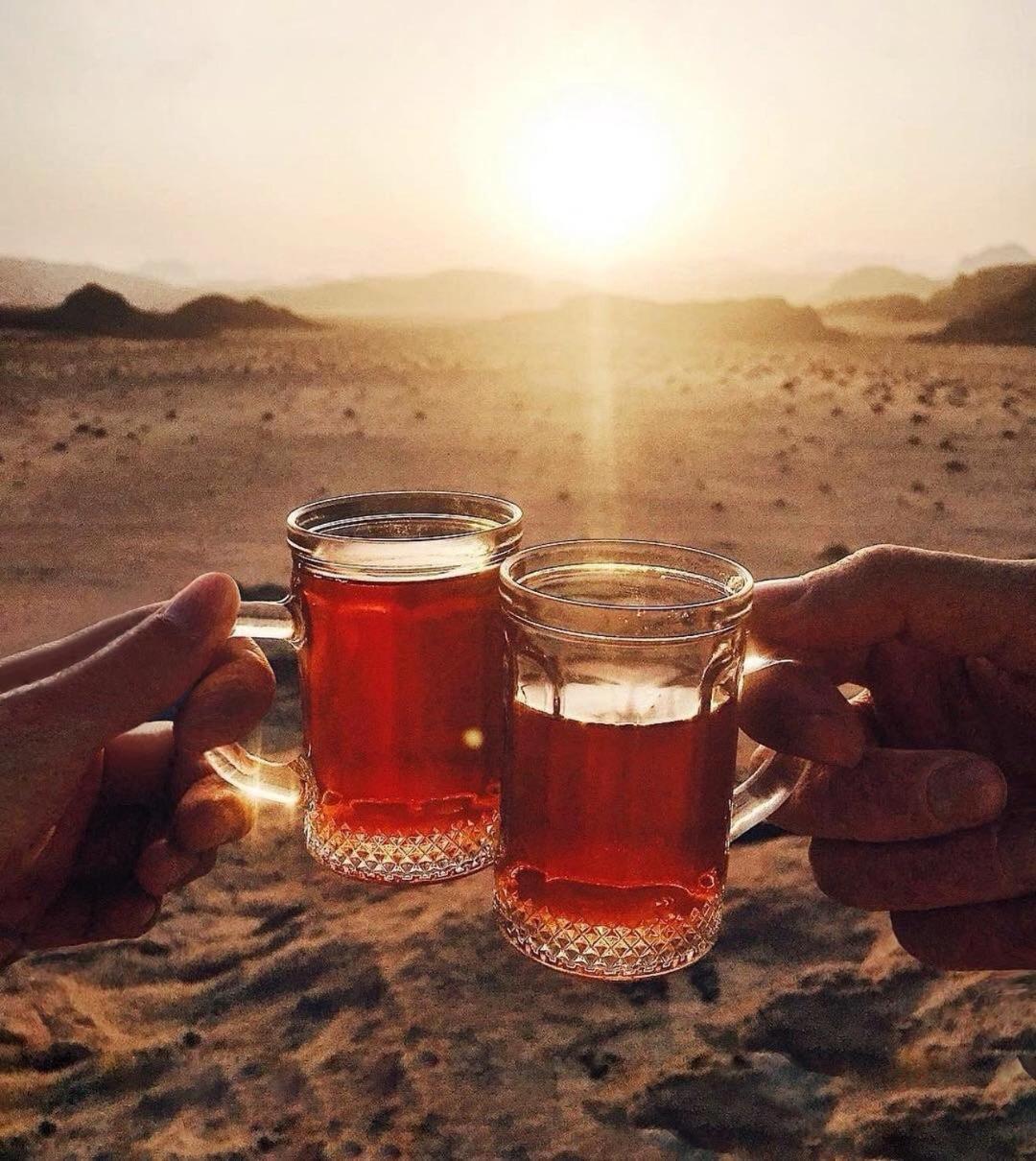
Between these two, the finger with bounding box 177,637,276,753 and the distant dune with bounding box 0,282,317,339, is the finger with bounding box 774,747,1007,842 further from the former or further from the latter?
the distant dune with bounding box 0,282,317,339

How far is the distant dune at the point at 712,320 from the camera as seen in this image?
171 ft

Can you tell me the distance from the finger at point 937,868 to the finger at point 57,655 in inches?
76.3

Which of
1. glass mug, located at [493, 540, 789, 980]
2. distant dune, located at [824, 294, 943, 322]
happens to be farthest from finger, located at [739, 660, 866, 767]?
distant dune, located at [824, 294, 943, 322]

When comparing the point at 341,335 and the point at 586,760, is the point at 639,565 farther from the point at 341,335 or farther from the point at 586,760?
the point at 341,335

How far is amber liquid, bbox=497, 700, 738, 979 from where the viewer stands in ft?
5.82

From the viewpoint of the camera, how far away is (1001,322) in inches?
1748

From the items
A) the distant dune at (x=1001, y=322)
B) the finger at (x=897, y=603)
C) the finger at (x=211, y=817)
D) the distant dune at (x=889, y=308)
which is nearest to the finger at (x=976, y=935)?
the finger at (x=897, y=603)

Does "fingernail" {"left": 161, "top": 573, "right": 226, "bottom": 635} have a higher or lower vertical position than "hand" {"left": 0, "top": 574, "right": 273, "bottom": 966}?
higher

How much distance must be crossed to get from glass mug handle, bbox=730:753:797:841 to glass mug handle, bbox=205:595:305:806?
89cm

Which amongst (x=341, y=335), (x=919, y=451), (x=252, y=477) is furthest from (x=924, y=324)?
(x=252, y=477)

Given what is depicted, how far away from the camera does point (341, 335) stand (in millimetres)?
47875

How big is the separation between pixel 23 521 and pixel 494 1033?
11842 millimetres

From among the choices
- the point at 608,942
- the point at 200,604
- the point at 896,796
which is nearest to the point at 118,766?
the point at 200,604

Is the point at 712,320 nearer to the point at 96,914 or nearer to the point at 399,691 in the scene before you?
the point at 96,914
